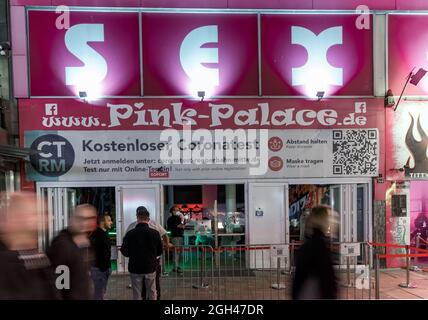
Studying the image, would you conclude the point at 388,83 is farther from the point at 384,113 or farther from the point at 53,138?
the point at 53,138

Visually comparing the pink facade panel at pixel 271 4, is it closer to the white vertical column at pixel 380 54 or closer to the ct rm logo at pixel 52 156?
the white vertical column at pixel 380 54

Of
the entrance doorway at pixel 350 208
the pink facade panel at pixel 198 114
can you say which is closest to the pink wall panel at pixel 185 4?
the pink facade panel at pixel 198 114

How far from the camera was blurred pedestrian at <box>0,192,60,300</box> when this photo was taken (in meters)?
1.80

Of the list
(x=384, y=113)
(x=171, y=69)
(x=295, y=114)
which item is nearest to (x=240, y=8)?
(x=171, y=69)

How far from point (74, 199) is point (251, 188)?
4.65 m

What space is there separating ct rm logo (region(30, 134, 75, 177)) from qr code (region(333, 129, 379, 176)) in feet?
21.8

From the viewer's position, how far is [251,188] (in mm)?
9211

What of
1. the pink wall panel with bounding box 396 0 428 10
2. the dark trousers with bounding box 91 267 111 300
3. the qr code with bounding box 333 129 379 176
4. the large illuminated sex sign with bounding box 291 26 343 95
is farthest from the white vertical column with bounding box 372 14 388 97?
the dark trousers with bounding box 91 267 111 300

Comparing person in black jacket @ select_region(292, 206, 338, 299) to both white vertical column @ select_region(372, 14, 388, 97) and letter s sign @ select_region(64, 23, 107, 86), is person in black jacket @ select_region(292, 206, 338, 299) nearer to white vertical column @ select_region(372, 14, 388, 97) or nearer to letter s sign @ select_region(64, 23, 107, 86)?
white vertical column @ select_region(372, 14, 388, 97)

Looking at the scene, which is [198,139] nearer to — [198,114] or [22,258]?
[198,114]

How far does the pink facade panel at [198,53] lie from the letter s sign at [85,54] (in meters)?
1.11

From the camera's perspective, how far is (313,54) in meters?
9.31

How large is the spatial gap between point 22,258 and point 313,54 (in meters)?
8.58

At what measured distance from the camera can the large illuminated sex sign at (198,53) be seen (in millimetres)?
9172
